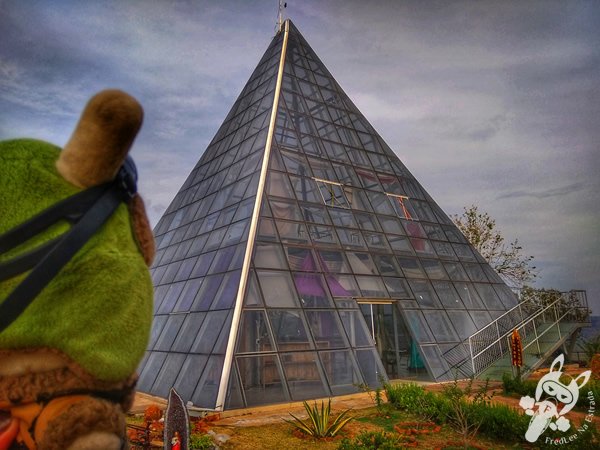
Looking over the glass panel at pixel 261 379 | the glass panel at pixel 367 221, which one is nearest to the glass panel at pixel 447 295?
the glass panel at pixel 367 221

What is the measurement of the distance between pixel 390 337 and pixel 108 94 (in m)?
12.8

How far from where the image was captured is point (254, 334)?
9289mm

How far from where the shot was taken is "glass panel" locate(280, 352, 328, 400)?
900 centimetres

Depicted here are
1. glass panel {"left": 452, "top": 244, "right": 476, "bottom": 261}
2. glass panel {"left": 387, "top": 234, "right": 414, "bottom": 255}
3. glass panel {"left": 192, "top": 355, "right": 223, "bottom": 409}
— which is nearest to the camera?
glass panel {"left": 192, "top": 355, "right": 223, "bottom": 409}

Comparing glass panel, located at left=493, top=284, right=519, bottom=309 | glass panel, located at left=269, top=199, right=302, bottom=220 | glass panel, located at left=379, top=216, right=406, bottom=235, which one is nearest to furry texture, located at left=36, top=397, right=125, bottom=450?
glass panel, located at left=269, top=199, right=302, bottom=220

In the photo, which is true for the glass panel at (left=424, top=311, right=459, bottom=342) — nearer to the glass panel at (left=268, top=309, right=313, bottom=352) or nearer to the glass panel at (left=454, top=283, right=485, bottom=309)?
the glass panel at (left=454, top=283, right=485, bottom=309)

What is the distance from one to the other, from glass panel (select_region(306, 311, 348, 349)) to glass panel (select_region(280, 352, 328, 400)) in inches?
19.1

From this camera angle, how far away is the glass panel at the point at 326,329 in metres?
9.98

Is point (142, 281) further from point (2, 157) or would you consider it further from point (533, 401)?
point (533, 401)

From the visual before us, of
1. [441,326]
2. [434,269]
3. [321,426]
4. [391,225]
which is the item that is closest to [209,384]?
[321,426]

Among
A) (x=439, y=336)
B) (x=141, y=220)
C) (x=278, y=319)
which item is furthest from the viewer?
(x=439, y=336)

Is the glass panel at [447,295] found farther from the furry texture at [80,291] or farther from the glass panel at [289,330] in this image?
the furry texture at [80,291]

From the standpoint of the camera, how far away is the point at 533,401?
980 cm

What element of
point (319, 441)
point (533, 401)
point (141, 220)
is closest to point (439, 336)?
point (533, 401)
